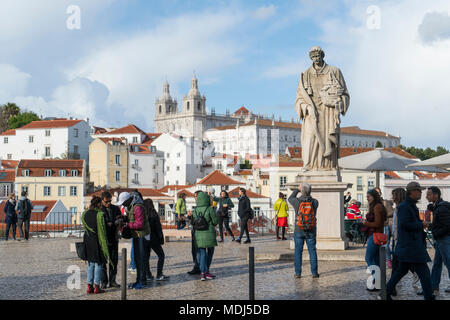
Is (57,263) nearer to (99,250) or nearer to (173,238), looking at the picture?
(99,250)

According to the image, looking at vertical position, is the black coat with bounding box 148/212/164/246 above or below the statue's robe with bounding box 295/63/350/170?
below

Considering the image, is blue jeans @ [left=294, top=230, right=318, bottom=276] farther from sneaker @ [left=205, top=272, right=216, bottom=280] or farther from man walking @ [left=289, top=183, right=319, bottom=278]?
sneaker @ [left=205, top=272, right=216, bottom=280]

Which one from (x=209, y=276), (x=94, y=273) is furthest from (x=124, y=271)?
(x=209, y=276)

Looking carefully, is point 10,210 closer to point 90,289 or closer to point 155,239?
point 155,239

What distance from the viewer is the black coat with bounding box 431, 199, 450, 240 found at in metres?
8.11

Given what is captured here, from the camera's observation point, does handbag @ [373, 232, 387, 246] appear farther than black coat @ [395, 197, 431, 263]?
Yes

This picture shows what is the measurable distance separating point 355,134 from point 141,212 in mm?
187345

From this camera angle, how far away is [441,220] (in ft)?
26.8

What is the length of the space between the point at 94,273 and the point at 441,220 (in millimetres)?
5096

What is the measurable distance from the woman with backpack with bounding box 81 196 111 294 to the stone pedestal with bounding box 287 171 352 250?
4807mm

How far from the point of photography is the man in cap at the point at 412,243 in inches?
300

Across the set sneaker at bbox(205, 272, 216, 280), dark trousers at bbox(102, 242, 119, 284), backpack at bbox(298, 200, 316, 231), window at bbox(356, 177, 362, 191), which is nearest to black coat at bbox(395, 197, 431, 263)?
backpack at bbox(298, 200, 316, 231)

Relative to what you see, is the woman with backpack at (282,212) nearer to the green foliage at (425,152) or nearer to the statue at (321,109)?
the statue at (321,109)
